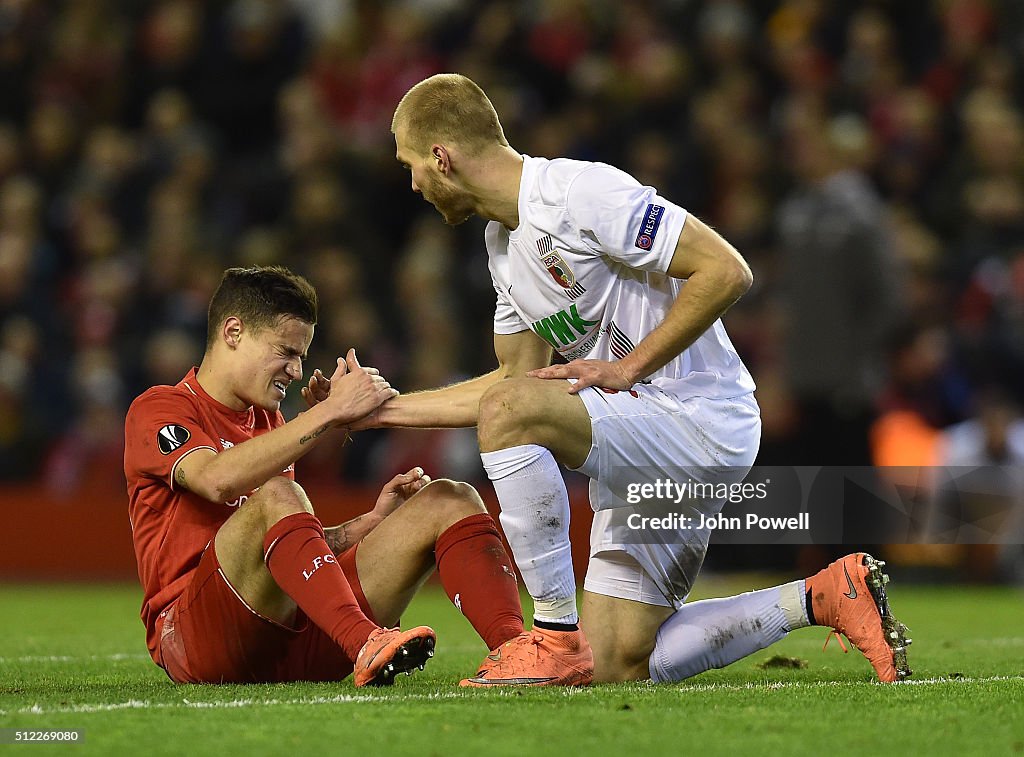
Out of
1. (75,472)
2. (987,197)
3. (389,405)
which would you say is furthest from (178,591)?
(987,197)

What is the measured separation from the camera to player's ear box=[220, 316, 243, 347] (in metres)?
4.86

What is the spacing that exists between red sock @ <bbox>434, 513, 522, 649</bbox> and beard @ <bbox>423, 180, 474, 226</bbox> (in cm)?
99

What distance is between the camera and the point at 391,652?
430cm

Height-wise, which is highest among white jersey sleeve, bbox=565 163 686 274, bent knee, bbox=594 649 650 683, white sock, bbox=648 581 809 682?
white jersey sleeve, bbox=565 163 686 274

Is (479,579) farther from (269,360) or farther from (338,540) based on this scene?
(269,360)

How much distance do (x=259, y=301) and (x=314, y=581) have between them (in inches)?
38.7

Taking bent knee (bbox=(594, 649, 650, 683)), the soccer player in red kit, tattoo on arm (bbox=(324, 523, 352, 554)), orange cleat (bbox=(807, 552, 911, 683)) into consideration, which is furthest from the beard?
orange cleat (bbox=(807, 552, 911, 683))

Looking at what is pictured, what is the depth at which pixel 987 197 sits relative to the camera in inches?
434

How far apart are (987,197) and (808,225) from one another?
2.22m

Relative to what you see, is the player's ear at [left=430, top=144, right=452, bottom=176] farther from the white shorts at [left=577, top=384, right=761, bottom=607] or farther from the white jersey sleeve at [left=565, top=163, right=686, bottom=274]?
the white shorts at [left=577, top=384, right=761, bottom=607]

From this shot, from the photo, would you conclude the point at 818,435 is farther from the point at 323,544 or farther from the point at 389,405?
the point at 323,544

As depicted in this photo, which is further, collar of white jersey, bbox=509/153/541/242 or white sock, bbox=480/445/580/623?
collar of white jersey, bbox=509/153/541/242

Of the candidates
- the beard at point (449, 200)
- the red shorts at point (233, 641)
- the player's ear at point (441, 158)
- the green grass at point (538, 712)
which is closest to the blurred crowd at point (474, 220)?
the green grass at point (538, 712)

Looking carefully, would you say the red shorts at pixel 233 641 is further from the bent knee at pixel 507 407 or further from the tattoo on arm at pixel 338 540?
the bent knee at pixel 507 407
